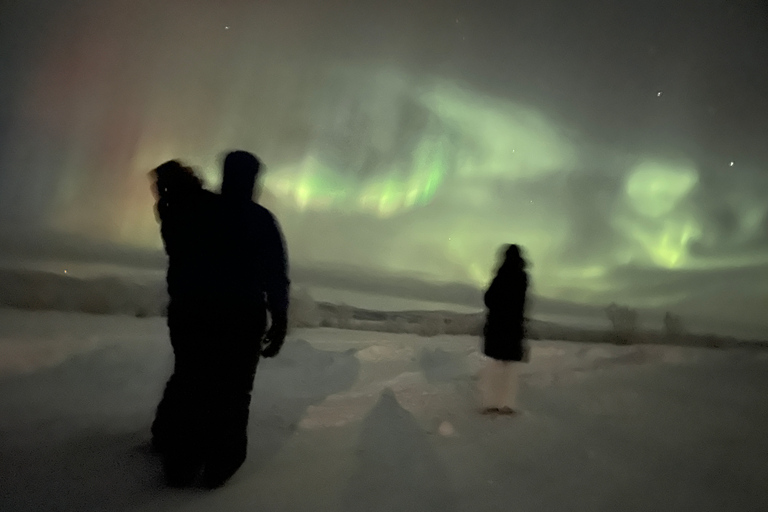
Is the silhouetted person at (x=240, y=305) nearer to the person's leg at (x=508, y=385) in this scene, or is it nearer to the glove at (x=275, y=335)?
the glove at (x=275, y=335)

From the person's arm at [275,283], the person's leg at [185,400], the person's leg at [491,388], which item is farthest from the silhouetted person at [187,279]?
the person's leg at [491,388]

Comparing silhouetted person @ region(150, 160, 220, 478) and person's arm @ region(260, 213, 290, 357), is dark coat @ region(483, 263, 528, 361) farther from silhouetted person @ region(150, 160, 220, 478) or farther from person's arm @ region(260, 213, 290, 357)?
silhouetted person @ region(150, 160, 220, 478)

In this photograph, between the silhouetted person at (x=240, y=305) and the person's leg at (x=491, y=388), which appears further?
the person's leg at (x=491, y=388)

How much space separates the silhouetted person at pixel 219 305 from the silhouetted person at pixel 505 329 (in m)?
1.32

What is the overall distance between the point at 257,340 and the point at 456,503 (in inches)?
33.4

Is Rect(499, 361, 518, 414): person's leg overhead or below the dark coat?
below

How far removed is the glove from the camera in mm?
1524

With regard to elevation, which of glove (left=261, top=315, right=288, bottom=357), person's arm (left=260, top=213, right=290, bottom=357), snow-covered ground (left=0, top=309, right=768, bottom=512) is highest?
person's arm (left=260, top=213, right=290, bottom=357)

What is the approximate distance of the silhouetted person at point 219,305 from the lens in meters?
1.47

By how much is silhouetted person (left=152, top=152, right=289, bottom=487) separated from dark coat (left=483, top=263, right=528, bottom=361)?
1315 mm

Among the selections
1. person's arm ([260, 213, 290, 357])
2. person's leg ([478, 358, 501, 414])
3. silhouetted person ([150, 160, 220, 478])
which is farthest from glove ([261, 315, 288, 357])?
person's leg ([478, 358, 501, 414])

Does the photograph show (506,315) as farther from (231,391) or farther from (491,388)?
(231,391)

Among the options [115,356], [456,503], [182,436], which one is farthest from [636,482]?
[115,356]

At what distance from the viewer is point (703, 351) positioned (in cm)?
349
